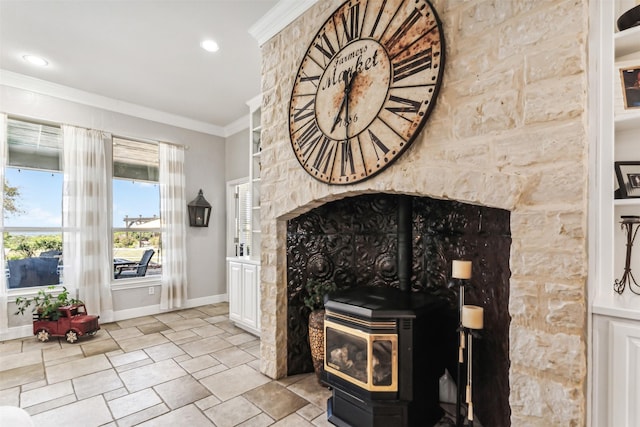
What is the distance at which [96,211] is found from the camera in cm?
402

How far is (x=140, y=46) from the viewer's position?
2926 millimetres

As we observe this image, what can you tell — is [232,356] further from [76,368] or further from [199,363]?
[76,368]

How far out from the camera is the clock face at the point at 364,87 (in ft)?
5.43

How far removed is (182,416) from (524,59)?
9.56ft

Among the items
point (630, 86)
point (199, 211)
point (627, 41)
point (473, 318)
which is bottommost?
point (473, 318)

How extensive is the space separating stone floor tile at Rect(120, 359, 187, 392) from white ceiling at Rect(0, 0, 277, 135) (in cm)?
308

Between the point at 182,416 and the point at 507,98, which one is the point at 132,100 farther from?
the point at 507,98

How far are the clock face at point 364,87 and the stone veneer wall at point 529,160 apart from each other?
95 millimetres

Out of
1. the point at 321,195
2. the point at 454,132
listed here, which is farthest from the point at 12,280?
the point at 454,132

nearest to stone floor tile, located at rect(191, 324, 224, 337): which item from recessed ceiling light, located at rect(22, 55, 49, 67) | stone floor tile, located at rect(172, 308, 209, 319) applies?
stone floor tile, located at rect(172, 308, 209, 319)

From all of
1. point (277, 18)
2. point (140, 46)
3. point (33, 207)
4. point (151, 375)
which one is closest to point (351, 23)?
point (277, 18)

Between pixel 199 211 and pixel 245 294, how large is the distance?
6.26 feet

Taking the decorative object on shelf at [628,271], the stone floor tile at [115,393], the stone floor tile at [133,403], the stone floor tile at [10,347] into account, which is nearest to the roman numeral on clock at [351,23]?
the decorative object on shelf at [628,271]

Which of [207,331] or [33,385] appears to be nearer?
[33,385]
